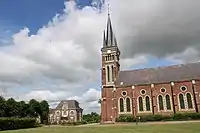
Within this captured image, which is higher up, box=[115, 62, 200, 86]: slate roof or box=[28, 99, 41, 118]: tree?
box=[115, 62, 200, 86]: slate roof

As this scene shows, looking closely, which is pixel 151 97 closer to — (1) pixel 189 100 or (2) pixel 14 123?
(1) pixel 189 100

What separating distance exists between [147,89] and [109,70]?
11141 millimetres

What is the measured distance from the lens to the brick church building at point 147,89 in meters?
47.8

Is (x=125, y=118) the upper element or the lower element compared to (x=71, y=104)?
lower

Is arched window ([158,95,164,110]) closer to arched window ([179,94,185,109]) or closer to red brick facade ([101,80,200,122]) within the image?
red brick facade ([101,80,200,122])

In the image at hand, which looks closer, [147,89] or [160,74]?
[147,89]

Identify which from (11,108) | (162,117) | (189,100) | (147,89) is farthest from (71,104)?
(189,100)

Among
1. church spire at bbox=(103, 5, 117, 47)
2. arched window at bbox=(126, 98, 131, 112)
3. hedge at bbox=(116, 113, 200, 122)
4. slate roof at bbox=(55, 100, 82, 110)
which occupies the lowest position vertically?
hedge at bbox=(116, 113, 200, 122)

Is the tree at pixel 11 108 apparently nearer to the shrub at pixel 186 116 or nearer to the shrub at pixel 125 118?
the shrub at pixel 125 118

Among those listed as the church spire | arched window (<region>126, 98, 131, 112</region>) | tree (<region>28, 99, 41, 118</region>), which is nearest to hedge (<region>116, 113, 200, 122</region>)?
arched window (<region>126, 98, 131, 112</region>)

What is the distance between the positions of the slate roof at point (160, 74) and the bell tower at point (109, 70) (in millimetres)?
2195

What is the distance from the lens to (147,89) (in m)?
51.3

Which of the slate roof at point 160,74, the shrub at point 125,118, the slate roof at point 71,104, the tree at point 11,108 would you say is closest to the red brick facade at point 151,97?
the shrub at point 125,118

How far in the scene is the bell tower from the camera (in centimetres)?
5266
